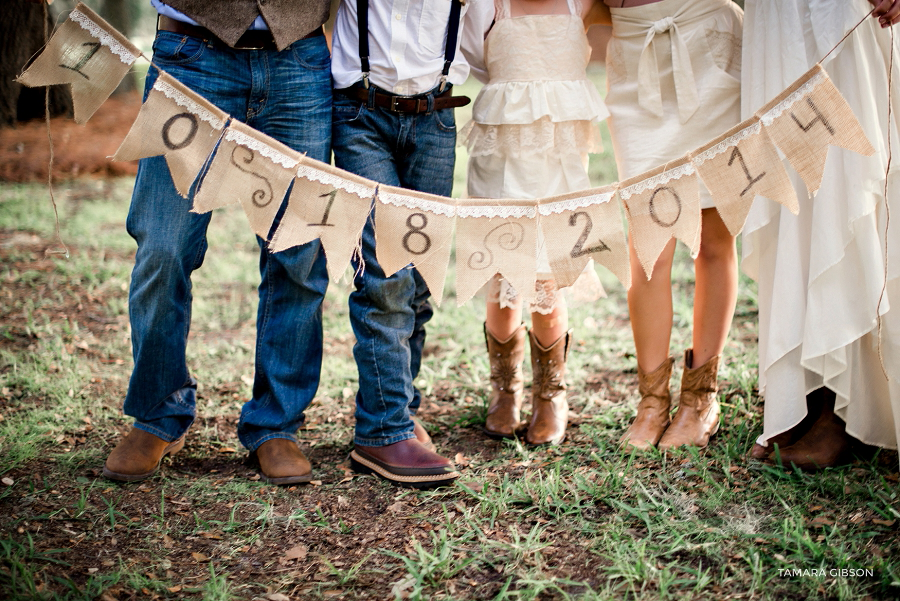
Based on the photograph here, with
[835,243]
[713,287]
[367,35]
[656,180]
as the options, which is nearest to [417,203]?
[367,35]

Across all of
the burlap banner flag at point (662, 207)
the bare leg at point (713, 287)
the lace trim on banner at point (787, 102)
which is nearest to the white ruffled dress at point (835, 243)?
the bare leg at point (713, 287)

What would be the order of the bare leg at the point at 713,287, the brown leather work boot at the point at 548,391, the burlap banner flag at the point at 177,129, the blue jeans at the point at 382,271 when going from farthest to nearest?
the brown leather work boot at the point at 548,391, the bare leg at the point at 713,287, the blue jeans at the point at 382,271, the burlap banner flag at the point at 177,129

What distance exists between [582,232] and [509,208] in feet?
0.74

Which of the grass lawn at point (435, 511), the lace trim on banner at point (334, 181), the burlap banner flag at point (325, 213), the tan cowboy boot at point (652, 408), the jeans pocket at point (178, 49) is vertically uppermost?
the jeans pocket at point (178, 49)

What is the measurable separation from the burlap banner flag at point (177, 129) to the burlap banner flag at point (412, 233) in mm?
519

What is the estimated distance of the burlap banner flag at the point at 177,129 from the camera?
6.32ft

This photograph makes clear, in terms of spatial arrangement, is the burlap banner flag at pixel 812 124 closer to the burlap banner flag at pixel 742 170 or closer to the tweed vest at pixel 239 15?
the burlap banner flag at pixel 742 170

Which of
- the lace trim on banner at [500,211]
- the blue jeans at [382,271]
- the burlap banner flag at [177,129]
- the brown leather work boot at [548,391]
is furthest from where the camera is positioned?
the brown leather work boot at [548,391]

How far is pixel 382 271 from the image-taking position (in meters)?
2.30

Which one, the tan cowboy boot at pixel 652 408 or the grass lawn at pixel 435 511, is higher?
the tan cowboy boot at pixel 652 408

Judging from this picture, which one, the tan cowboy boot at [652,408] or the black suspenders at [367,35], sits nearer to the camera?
the black suspenders at [367,35]

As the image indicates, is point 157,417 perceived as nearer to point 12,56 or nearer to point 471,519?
point 471,519

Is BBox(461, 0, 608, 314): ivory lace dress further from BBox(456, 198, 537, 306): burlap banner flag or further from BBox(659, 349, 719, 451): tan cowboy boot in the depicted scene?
BBox(659, 349, 719, 451): tan cowboy boot

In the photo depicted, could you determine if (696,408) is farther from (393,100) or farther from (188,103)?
(188,103)
